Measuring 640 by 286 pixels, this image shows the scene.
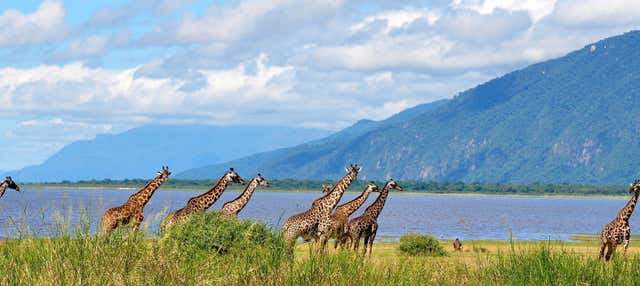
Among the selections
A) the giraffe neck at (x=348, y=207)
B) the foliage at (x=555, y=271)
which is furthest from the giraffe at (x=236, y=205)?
the foliage at (x=555, y=271)

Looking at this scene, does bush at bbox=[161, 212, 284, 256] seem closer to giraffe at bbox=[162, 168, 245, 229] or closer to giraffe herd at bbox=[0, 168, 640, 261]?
giraffe herd at bbox=[0, 168, 640, 261]

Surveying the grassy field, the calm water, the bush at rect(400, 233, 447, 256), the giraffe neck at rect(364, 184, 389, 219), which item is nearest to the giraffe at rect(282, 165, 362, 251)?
the calm water

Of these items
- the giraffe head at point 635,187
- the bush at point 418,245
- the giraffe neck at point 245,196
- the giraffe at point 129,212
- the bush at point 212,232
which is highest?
the giraffe head at point 635,187

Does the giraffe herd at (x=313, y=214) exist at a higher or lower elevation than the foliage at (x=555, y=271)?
higher

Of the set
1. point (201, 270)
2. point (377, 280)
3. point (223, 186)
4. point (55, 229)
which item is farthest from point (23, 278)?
point (223, 186)

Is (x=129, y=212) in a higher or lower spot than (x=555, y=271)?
higher

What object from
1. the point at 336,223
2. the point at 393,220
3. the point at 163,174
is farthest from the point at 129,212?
the point at 393,220

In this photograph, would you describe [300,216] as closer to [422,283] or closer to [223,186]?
[223,186]

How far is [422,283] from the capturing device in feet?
47.7

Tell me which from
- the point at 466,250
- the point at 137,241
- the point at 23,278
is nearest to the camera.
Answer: the point at 23,278

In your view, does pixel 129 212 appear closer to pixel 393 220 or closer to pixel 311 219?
pixel 311 219

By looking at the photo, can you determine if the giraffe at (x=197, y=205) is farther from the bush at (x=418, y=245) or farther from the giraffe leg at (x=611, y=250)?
the bush at (x=418, y=245)

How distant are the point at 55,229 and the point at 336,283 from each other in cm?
416

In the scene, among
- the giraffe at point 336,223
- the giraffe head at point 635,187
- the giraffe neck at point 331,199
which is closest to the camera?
the giraffe at point 336,223
